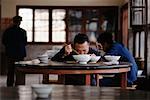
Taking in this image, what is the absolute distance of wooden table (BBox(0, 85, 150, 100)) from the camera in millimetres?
2465

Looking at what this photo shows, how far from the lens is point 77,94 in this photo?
2604 mm

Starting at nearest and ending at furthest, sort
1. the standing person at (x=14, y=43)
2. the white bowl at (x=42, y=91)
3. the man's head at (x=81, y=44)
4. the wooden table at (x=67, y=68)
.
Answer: the white bowl at (x=42, y=91)
the wooden table at (x=67, y=68)
the man's head at (x=81, y=44)
the standing person at (x=14, y=43)

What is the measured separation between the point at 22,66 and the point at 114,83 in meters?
1.28

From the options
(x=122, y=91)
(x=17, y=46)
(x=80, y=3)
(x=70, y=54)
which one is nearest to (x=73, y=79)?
(x=70, y=54)

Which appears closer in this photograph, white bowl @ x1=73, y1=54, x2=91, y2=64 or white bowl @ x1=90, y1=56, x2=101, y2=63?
white bowl @ x1=73, y1=54, x2=91, y2=64

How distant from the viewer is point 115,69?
488 cm

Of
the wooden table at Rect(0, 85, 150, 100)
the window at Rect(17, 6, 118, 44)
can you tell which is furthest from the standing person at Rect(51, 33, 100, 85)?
the window at Rect(17, 6, 118, 44)

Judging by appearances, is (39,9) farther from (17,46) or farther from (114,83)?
(114,83)

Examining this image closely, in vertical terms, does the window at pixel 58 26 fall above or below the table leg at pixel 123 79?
above

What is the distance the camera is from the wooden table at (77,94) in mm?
2465

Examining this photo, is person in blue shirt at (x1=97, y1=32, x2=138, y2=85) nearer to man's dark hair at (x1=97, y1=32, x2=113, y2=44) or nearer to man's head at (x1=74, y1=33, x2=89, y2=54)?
man's dark hair at (x1=97, y1=32, x2=113, y2=44)

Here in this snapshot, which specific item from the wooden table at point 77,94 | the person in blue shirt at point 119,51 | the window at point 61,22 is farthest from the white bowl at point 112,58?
the window at point 61,22

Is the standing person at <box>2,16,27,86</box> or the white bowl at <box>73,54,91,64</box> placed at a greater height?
the standing person at <box>2,16,27,86</box>

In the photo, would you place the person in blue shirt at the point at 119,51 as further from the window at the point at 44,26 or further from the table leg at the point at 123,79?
the window at the point at 44,26
